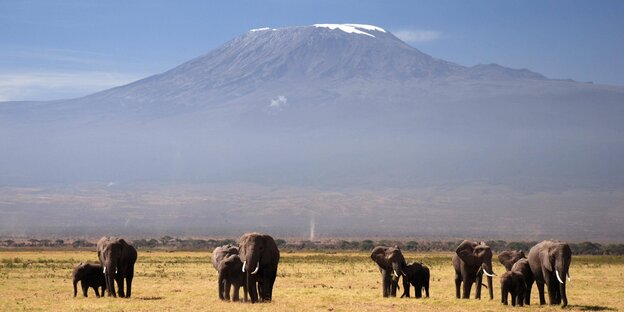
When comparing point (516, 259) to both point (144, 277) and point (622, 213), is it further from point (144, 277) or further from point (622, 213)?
point (622, 213)

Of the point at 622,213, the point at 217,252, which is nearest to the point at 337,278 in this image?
the point at 217,252

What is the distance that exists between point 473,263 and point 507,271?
1.13m

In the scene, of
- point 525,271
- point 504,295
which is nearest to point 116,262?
point 504,295

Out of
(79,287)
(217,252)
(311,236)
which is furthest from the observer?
(311,236)

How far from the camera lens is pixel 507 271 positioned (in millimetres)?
34031

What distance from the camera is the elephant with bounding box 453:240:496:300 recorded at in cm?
3384

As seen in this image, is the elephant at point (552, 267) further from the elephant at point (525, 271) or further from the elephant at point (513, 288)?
the elephant at point (513, 288)

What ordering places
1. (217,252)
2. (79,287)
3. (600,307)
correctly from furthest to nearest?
(79,287), (217,252), (600,307)

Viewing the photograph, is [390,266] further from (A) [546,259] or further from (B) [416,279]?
(A) [546,259]

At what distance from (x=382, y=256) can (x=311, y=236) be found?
11159cm

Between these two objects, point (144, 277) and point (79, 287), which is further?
point (144, 277)

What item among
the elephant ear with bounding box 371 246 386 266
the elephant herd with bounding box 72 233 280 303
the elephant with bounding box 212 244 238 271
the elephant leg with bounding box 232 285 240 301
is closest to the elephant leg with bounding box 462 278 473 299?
the elephant ear with bounding box 371 246 386 266

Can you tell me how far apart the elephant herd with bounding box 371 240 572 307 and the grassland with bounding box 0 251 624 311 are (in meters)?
0.68

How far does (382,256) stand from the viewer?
35.6m
